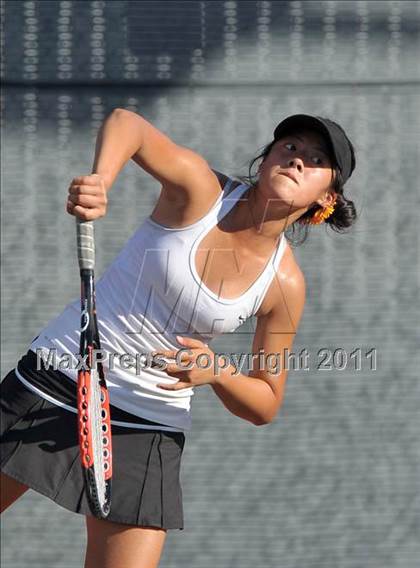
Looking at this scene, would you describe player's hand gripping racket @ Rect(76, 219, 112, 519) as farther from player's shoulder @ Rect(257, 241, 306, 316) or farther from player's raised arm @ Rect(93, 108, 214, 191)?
player's shoulder @ Rect(257, 241, 306, 316)

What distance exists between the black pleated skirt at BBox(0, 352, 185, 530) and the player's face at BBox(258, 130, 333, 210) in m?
0.62

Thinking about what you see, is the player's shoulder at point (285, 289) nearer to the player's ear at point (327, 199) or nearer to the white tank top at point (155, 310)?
the white tank top at point (155, 310)

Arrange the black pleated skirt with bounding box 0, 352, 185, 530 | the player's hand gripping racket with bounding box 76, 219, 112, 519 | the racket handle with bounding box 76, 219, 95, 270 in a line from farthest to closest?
the black pleated skirt with bounding box 0, 352, 185, 530 → the player's hand gripping racket with bounding box 76, 219, 112, 519 → the racket handle with bounding box 76, 219, 95, 270

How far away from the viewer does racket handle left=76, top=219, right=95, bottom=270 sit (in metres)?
2.12

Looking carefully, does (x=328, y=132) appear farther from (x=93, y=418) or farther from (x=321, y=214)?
(x=93, y=418)

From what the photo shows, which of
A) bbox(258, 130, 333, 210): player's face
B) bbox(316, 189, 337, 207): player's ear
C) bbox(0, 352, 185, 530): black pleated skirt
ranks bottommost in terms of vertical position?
bbox(0, 352, 185, 530): black pleated skirt

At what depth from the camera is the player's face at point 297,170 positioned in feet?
7.93

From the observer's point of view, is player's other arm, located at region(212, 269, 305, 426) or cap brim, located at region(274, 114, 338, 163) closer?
cap brim, located at region(274, 114, 338, 163)

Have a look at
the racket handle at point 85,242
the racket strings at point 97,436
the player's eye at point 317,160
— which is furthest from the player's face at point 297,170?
the racket strings at point 97,436

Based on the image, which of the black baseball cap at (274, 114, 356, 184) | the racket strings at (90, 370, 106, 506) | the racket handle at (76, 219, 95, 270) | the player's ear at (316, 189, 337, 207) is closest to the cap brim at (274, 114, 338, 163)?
the black baseball cap at (274, 114, 356, 184)

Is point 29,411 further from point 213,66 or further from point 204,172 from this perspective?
point 213,66

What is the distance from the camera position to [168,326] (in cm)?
251

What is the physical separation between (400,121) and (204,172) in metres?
1.60

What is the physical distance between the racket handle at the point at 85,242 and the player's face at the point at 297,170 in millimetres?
438
